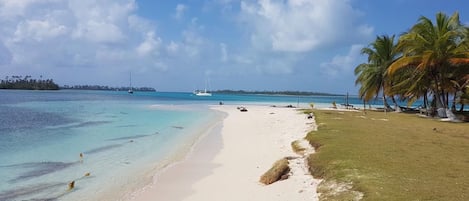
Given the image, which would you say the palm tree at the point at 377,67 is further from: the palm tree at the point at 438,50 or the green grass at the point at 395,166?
the green grass at the point at 395,166

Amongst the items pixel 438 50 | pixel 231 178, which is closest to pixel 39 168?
pixel 231 178

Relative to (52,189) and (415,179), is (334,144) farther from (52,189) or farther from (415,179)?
(52,189)

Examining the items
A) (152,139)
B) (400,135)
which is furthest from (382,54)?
(152,139)

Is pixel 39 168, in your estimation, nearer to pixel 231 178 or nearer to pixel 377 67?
pixel 231 178

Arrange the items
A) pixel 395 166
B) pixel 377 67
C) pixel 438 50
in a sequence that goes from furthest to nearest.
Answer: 1. pixel 377 67
2. pixel 438 50
3. pixel 395 166

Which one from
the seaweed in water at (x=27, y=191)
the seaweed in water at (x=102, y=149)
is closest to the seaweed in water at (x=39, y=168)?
the seaweed in water at (x=27, y=191)

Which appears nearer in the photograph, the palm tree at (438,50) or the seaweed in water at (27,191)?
the seaweed in water at (27,191)
